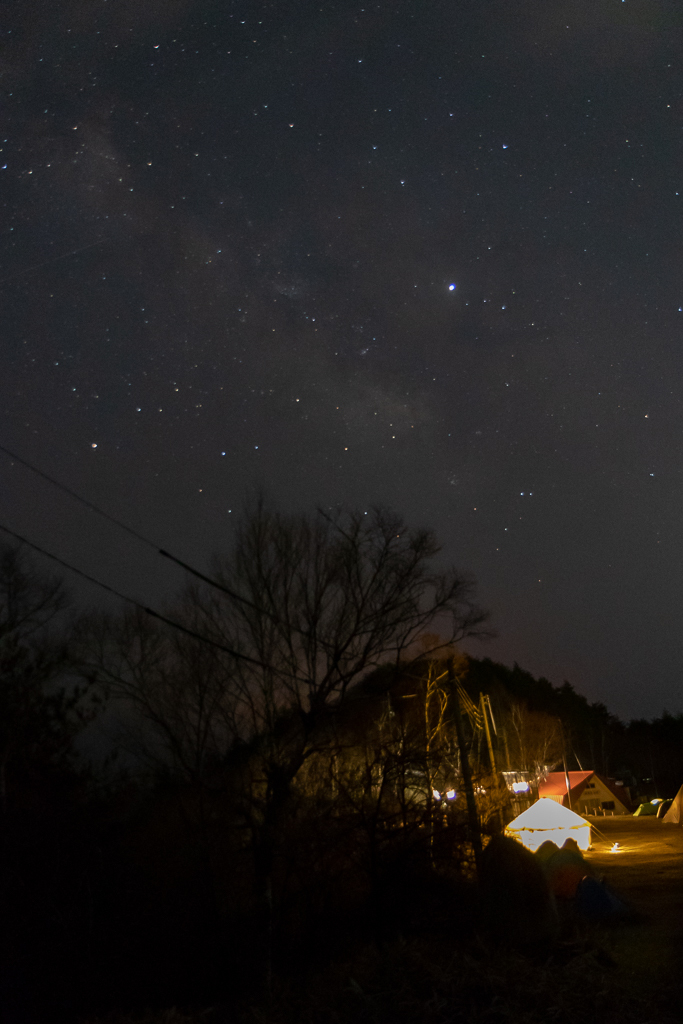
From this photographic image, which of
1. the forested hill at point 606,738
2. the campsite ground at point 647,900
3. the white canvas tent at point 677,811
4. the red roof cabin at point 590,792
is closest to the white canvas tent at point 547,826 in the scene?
the campsite ground at point 647,900

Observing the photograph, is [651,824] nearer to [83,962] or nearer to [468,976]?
[83,962]

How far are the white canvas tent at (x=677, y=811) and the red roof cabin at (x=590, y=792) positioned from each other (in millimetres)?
12170

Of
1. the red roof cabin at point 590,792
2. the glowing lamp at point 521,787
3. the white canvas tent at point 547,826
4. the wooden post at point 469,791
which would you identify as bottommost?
the red roof cabin at point 590,792

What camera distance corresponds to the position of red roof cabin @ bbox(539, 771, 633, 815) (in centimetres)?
5170

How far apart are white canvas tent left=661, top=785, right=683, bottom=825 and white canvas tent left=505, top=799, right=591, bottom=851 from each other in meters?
12.2

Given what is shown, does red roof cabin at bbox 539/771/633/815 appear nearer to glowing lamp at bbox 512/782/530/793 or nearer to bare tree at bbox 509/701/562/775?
bare tree at bbox 509/701/562/775

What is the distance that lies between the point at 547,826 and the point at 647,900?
1149 centimetres

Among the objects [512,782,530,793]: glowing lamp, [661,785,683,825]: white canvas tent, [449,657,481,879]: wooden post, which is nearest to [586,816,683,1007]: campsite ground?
[661,785,683,825]: white canvas tent

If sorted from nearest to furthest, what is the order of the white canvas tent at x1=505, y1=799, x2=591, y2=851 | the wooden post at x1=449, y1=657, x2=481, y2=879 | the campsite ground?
1. the campsite ground
2. the wooden post at x1=449, y1=657, x2=481, y2=879
3. the white canvas tent at x1=505, y1=799, x2=591, y2=851

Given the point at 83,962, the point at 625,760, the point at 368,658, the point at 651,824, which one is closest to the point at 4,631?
the point at 83,962

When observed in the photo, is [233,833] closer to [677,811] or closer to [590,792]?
[677,811]

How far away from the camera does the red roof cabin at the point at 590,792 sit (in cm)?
5170

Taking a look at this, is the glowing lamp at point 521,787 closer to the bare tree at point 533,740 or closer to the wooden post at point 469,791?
the bare tree at point 533,740

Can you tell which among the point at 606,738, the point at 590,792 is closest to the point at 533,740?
the point at 590,792
